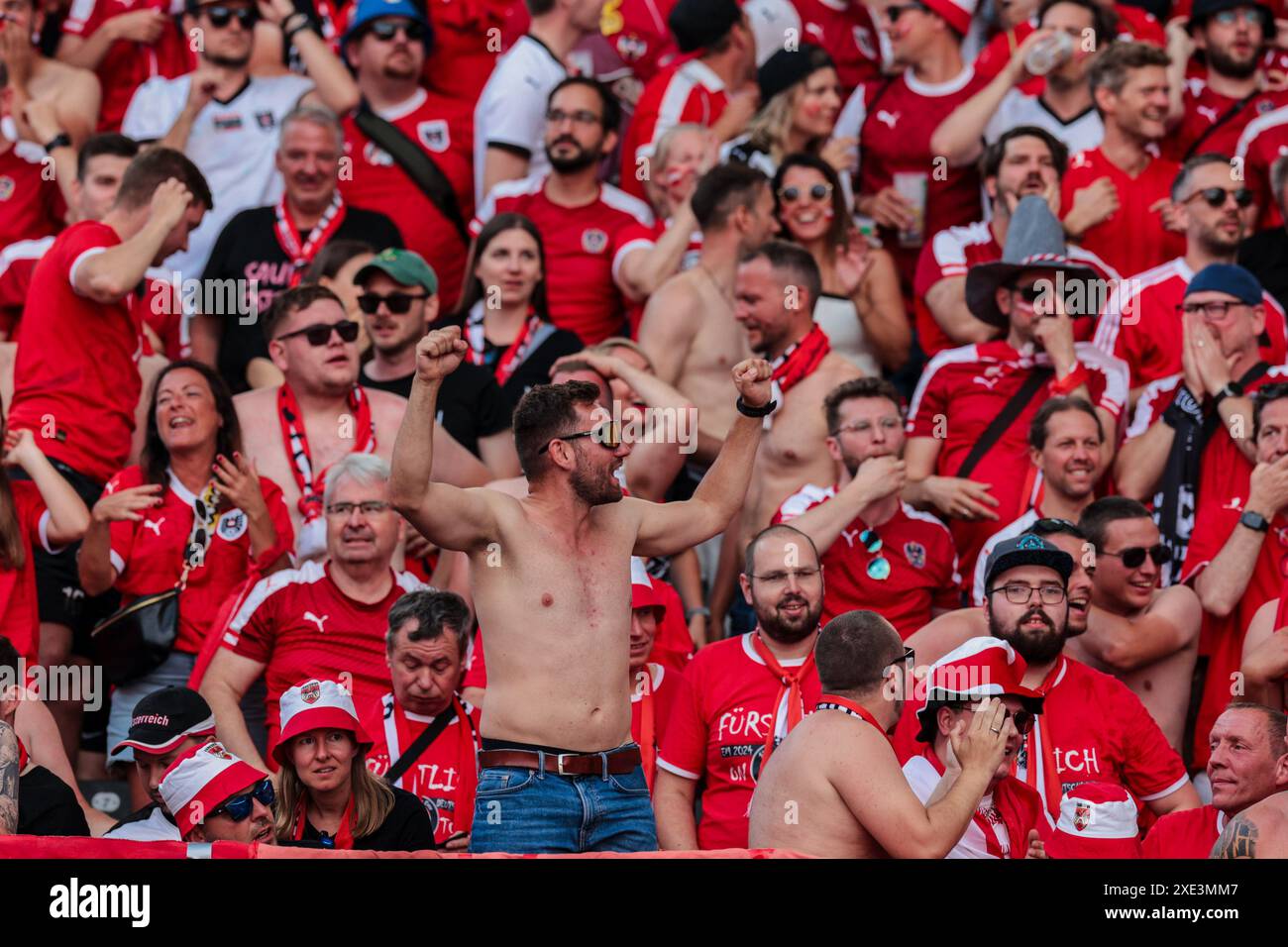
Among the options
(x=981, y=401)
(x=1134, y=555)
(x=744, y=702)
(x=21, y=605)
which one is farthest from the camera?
(x=981, y=401)

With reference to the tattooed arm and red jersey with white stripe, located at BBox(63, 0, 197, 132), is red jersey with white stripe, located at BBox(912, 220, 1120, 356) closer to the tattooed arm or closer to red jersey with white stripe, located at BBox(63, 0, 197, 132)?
red jersey with white stripe, located at BBox(63, 0, 197, 132)

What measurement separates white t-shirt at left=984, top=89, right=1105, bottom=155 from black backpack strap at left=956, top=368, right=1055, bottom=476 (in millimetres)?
2129

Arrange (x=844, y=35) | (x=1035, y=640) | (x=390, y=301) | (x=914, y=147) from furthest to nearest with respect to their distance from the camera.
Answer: (x=844, y=35) < (x=914, y=147) < (x=390, y=301) < (x=1035, y=640)

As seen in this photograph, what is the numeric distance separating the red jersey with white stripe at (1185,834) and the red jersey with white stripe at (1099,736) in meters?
0.32

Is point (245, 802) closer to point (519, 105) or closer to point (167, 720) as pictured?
point (167, 720)

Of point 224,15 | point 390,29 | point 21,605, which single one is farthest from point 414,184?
point 21,605

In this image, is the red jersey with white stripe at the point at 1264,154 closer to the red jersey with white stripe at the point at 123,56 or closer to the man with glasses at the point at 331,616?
the man with glasses at the point at 331,616

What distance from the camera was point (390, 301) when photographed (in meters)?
9.46

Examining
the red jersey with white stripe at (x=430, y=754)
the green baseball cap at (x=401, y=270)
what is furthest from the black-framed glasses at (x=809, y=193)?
the red jersey with white stripe at (x=430, y=754)

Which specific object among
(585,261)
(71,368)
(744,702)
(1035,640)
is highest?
(585,261)

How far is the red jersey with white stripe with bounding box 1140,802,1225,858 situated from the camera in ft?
23.2

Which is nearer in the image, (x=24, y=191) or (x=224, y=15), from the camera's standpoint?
(x=24, y=191)

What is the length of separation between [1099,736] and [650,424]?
2.24m

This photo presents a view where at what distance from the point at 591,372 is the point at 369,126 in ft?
10.6
